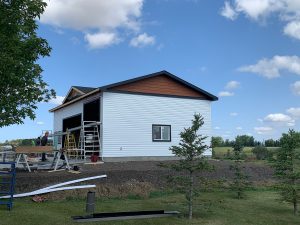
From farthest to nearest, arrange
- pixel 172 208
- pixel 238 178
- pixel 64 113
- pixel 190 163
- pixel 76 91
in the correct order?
pixel 64 113, pixel 76 91, pixel 238 178, pixel 172 208, pixel 190 163

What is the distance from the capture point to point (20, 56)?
13.6 meters

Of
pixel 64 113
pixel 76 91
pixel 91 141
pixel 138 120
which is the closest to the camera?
pixel 91 141

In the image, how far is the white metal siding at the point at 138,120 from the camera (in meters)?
24.9

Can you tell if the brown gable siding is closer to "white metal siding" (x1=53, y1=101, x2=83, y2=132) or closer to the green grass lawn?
"white metal siding" (x1=53, y1=101, x2=83, y2=132)

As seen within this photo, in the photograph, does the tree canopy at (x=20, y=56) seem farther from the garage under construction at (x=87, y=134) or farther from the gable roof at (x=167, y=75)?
the gable roof at (x=167, y=75)

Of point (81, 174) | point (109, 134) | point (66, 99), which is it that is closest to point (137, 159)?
point (109, 134)

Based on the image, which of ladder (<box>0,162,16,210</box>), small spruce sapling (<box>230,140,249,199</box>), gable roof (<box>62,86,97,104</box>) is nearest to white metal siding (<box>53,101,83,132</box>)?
gable roof (<box>62,86,97,104</box>)

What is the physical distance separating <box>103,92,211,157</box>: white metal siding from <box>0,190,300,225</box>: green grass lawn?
1068cm

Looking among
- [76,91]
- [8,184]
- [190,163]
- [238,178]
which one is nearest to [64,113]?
[76,91]

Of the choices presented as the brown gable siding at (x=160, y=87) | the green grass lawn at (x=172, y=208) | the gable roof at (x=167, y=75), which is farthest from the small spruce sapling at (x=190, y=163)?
the brown gable siding at (x=160, y=87)

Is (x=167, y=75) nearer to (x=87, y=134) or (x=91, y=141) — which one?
(x=87, y=134)

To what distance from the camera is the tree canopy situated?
13.2 m

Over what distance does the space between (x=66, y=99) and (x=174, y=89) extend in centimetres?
1210

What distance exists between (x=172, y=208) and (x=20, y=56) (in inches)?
276
